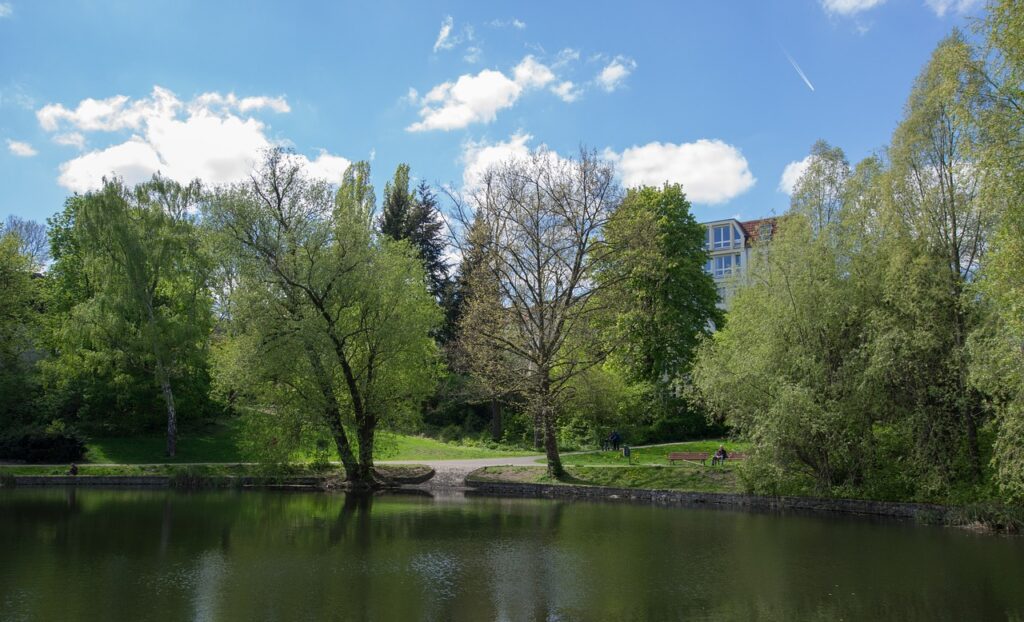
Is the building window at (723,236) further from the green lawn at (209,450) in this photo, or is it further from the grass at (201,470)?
the grass at (201,470)

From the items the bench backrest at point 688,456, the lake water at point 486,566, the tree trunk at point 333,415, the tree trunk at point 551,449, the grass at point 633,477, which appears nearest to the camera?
the lake water at point 486,566

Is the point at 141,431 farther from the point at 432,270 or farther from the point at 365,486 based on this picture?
the point at 432,270

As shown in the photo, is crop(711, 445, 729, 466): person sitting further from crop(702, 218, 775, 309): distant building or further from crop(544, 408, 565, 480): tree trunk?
crop(702, 218, 775, 309): distant building

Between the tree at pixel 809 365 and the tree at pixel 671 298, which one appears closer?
the tree at pixel 809 365

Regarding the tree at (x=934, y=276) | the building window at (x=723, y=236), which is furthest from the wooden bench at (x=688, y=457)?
the building window at (x=723, y=236)

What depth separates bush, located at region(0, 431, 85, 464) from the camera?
32750 mm

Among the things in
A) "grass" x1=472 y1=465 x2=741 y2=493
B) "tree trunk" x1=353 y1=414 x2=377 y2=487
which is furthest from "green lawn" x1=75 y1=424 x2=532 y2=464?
"grass" x1=472 y1=465 x2=741 y2=493

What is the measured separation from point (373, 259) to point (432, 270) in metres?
21.5

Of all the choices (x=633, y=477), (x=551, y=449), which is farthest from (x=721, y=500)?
(x=551, y=449)

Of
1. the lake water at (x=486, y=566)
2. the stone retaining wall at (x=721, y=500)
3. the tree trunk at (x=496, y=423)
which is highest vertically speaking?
the tree trunk at (x=496, y=423)

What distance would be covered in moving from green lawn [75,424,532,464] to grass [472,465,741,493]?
5270mm

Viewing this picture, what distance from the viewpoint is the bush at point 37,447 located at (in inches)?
1289

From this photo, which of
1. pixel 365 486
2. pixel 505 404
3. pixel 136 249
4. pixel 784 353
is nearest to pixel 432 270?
pixel 505 404

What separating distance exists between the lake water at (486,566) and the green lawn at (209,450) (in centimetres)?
1144
